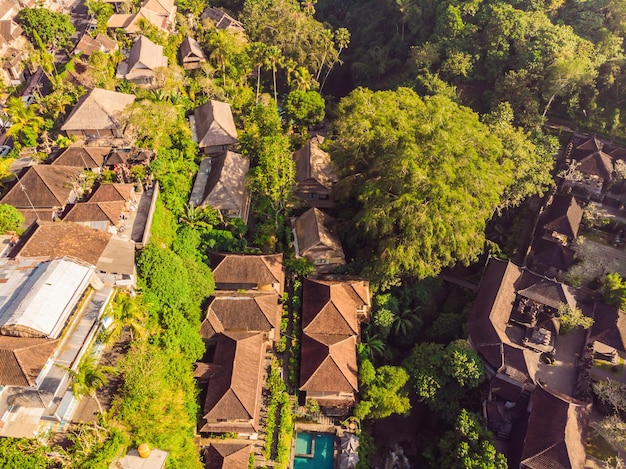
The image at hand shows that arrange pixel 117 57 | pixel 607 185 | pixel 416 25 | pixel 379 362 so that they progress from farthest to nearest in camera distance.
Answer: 1. pixel 416 25
2. pixel 117 57
3. pixel 607 185
4. pixel 379 362

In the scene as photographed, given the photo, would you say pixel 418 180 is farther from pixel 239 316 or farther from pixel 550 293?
pixel 239 316

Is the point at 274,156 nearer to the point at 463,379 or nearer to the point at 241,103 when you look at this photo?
the point at 241,103

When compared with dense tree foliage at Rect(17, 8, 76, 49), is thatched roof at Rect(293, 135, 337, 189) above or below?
below

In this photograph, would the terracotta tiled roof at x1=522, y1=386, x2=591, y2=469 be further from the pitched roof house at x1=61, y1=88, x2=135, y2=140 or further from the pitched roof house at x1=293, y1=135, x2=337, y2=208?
the pitched roof house at x1=61, y1=88, x2=135, y2=140

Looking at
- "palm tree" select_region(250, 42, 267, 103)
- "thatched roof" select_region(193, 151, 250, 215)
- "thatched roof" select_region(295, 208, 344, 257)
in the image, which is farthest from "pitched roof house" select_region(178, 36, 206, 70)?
"thatched roof" select_region(295, 208, 344, 257)

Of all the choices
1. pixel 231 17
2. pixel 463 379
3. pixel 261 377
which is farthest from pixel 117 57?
pixel 463 379

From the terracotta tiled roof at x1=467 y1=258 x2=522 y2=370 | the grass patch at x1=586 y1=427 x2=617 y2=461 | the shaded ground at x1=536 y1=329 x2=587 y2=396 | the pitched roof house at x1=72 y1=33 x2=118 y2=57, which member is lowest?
the grass patch at x1=586 y1=427 x2=617 y2=461
